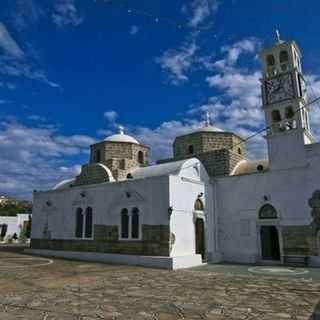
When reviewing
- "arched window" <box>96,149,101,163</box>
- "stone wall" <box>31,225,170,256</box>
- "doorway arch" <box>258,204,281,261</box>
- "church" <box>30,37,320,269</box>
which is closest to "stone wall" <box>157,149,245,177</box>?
"church" <box>30,37,320,269</box>

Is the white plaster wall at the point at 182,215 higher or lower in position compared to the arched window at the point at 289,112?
lower

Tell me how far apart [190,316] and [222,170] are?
11.3 meters

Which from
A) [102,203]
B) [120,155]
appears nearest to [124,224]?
[102,203]

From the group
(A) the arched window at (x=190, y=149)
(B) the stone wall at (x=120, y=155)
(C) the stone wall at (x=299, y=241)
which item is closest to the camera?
(C) the stone wall at (x=299, y=241)

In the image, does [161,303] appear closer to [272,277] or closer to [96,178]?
[272,277]

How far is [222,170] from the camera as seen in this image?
52.6 ft

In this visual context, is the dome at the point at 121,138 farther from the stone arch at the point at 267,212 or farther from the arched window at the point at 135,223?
the stone arch at the point at 267,212

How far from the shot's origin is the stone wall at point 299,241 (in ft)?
40.8

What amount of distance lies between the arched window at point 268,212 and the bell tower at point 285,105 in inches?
69.9

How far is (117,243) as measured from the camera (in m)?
14.2

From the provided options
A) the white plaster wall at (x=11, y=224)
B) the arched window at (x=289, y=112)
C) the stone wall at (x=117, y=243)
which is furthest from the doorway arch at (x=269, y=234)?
the white plaster wall at (x=11, y=224)

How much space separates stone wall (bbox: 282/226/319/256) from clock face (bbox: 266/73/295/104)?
587 centimetres

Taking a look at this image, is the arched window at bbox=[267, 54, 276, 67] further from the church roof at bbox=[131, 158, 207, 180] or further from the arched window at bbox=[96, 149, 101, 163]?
the arched window at bbox=[96, 149, 101, 163]

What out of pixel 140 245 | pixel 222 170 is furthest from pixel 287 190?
pixel 140 245
